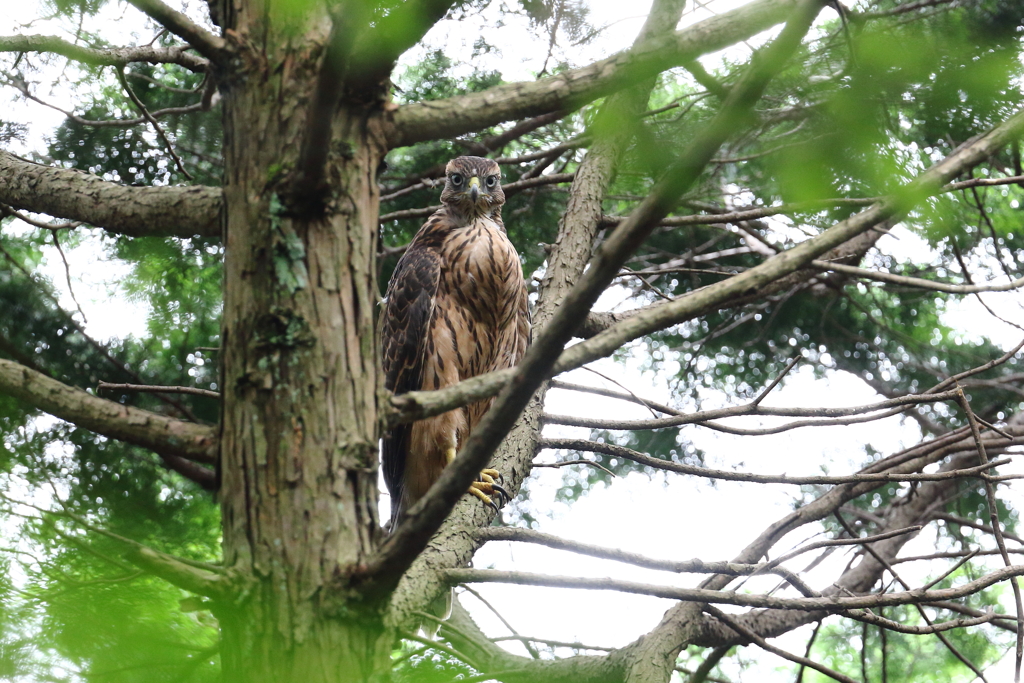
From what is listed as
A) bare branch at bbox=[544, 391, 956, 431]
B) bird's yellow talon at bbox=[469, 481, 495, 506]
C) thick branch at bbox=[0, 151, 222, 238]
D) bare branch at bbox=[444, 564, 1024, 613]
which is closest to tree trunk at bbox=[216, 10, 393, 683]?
thick branch at bbox=[0, 151, 222, 238]

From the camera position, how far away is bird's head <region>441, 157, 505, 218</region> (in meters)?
4.05

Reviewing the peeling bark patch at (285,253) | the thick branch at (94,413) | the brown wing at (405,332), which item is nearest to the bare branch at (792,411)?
the peeling bark patch at (285,253)

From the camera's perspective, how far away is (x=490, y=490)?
3.23 m

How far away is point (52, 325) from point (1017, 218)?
4.32 m

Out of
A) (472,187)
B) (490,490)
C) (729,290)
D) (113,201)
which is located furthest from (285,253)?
(472,187)

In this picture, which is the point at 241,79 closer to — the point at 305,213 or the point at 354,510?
the point at 305,213

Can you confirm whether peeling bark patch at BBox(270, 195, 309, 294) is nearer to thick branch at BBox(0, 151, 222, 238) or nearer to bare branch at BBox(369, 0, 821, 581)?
thick branch at BBox(0, 151, 222, 238)

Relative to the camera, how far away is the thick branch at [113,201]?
1.58m

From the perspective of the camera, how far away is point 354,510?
1412 millimetres

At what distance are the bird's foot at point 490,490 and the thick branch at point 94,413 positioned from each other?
1.71 metres

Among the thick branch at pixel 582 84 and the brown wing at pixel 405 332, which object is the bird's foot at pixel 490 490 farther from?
the thick branch at pixel 582 84

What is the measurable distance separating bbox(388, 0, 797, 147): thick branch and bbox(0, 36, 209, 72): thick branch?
4.79 feet

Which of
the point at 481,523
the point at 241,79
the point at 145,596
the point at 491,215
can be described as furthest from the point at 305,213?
the point at 491,215

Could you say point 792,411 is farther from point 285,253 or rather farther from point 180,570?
point 180,570
